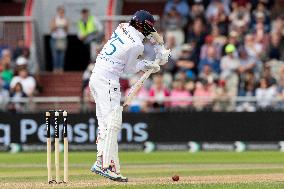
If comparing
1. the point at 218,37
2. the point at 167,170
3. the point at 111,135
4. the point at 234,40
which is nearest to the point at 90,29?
the point at 218,37

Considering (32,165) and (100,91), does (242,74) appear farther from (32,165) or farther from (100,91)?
(100,91)

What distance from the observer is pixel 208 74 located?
2428 cm

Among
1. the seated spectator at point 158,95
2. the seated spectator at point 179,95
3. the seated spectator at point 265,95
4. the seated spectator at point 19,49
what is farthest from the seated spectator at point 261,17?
the seated spectator at point 19,49

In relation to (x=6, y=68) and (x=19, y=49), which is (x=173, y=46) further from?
(x=6, y=68)

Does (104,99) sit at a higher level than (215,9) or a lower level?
lower

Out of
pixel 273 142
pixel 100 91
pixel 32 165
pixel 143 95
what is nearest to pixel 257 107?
pixel 273 142

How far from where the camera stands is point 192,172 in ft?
55.5

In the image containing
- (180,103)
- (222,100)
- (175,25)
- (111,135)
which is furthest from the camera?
(175,25)

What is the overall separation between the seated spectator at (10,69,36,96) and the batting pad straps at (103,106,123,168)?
11.1 metres

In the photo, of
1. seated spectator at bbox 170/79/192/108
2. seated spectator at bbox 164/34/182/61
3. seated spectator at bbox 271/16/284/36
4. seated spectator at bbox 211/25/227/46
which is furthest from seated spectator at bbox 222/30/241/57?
seated spectator at bbox 170/79/192/108

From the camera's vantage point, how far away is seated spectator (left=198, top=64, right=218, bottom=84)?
24.1m

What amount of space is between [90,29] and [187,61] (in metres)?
2.82

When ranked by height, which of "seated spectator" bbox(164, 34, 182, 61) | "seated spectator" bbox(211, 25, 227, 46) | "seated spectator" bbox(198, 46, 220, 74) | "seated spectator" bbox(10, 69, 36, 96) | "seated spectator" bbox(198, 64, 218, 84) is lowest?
"seated spectator" bbox(10, 69, 36, 96)

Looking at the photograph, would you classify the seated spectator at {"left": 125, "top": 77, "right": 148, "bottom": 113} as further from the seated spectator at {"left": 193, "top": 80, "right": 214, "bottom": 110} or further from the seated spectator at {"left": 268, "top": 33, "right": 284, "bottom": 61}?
the seated spectator at {"left": 268, "top": 33, "right": 284, "bottom": 61}
